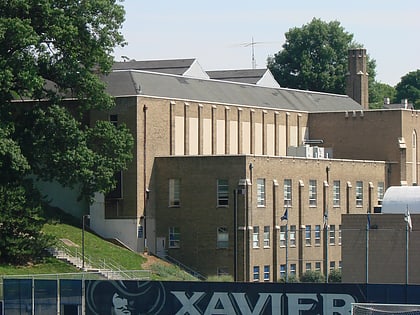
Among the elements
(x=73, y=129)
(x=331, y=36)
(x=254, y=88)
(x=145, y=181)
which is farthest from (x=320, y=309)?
(x=331, y=36)

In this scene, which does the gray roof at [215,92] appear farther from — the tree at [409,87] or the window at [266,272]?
the tree at [409,87]

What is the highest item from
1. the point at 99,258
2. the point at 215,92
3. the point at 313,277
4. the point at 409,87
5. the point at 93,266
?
the point at 409,87

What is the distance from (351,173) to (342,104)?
19.2 m

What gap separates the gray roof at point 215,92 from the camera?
285ft

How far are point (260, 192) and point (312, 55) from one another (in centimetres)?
7108

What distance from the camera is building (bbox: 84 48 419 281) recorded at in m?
81.5

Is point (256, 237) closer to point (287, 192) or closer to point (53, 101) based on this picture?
point (287, 192)

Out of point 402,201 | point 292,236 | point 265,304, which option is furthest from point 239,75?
point 265,304

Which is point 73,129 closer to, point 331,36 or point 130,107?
point 130,107

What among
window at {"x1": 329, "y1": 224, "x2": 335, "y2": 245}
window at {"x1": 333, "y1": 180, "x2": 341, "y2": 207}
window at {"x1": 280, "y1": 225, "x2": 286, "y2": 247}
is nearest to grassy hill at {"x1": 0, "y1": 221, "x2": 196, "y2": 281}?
window at {"x1": 280, "y1": 225, "x2": 286, "y2": 247}

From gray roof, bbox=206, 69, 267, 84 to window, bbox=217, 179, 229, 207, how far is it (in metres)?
31.9

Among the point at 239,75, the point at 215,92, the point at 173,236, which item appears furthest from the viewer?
the point at 239,75

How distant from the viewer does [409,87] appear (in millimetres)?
189375

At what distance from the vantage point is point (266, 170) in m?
83.6
